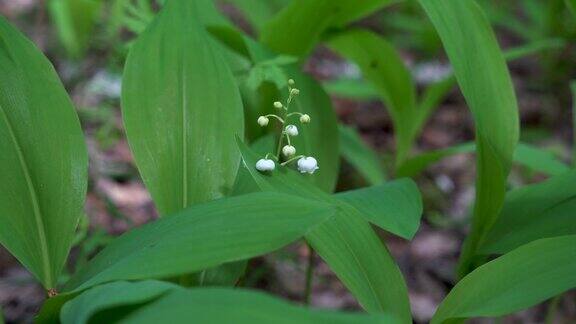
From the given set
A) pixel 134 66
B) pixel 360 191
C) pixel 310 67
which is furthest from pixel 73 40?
pixel 360 191

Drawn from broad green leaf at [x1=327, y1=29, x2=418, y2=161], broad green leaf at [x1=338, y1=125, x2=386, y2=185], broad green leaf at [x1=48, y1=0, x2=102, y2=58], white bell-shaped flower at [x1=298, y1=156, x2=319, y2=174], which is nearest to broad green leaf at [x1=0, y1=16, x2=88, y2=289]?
white bell-shaped flower at [x1=298, y1=156, x2=319, y2=174]

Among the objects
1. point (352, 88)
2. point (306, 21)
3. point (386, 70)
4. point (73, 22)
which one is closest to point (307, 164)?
point (306, 21)

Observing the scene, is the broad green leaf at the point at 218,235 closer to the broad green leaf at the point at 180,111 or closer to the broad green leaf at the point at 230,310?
the broad green leaf at the point at 230,310

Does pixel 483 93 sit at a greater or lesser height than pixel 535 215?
greater

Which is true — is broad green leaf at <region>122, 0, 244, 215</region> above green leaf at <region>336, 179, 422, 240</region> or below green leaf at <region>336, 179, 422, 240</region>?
above

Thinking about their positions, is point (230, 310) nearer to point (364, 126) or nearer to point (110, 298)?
point (110, 298)

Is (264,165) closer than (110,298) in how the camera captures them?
No

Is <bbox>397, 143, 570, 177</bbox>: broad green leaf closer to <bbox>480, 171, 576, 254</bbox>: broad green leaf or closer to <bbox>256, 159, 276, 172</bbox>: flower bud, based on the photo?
<bbox>480, 171, 576, 254</bbox>: broad green leaf
